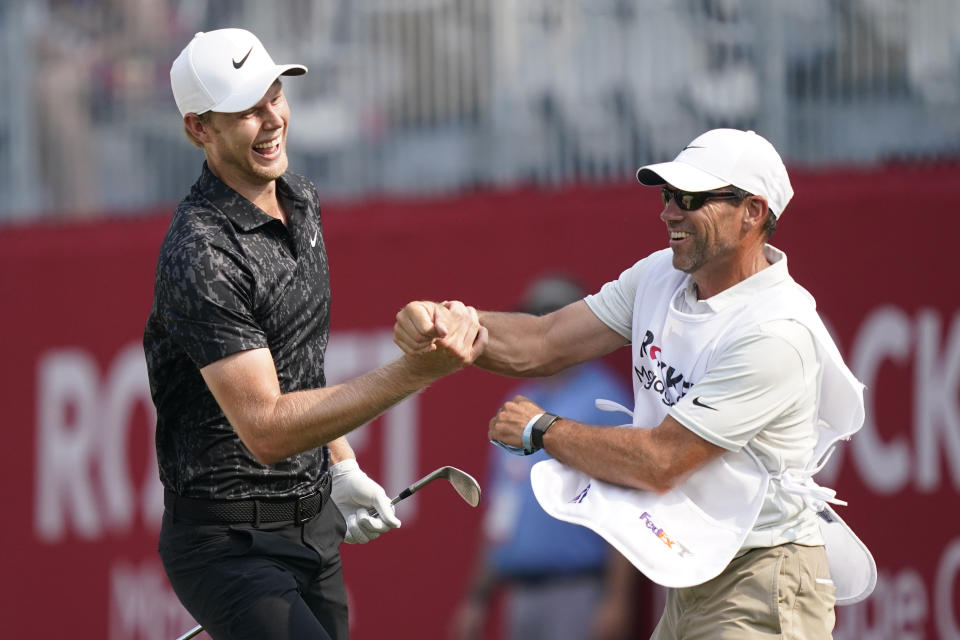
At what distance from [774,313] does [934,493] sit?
273 centimetres

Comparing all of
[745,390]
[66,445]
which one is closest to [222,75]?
[745,390]

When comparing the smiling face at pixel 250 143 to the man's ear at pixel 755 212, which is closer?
the smiling face at pixel 250 143

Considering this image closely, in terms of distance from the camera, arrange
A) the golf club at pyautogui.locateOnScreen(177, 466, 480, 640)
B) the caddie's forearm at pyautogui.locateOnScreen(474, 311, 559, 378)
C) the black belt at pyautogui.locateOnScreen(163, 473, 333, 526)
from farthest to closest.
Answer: the caddie's forearm at pyautogui.locateOnScreen(474, 311, 559, 378) → the golf club at pyautogui.locateOnScreen(177, 466, 480, 640) → the black belt at pyautogui.locateOnScreen(163, 473, 333, 526)

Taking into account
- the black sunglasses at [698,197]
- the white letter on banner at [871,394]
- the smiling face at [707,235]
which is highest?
the black sunglasses at [698,197]

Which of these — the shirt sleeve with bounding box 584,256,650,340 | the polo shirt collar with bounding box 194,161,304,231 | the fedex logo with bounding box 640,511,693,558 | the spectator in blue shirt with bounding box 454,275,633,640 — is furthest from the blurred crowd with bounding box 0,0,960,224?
the polo shirt collar with bounding box 194,161,304,231

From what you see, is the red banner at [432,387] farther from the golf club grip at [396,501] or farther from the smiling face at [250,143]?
the smiling face at [250,143]


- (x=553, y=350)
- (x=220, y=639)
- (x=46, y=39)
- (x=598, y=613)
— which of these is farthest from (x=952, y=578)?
(x=46, y=39)

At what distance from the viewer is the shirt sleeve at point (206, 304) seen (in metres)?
3.98

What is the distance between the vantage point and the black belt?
165 inches

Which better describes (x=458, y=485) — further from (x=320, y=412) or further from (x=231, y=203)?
(x=231, y=203)

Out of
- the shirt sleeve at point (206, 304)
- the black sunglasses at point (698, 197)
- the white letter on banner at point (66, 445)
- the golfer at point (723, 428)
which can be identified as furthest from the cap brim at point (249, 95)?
the white letter on banner at point (66, 445)

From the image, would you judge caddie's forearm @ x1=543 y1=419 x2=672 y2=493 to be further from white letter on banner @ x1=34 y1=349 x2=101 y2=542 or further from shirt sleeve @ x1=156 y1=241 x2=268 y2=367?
white letter on banner @ x1=34 y1=349 x2=101 y2=542

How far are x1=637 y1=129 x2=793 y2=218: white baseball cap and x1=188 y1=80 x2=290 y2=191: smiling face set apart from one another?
3.26 ft

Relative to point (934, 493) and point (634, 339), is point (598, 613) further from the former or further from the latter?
point (634, 339)
